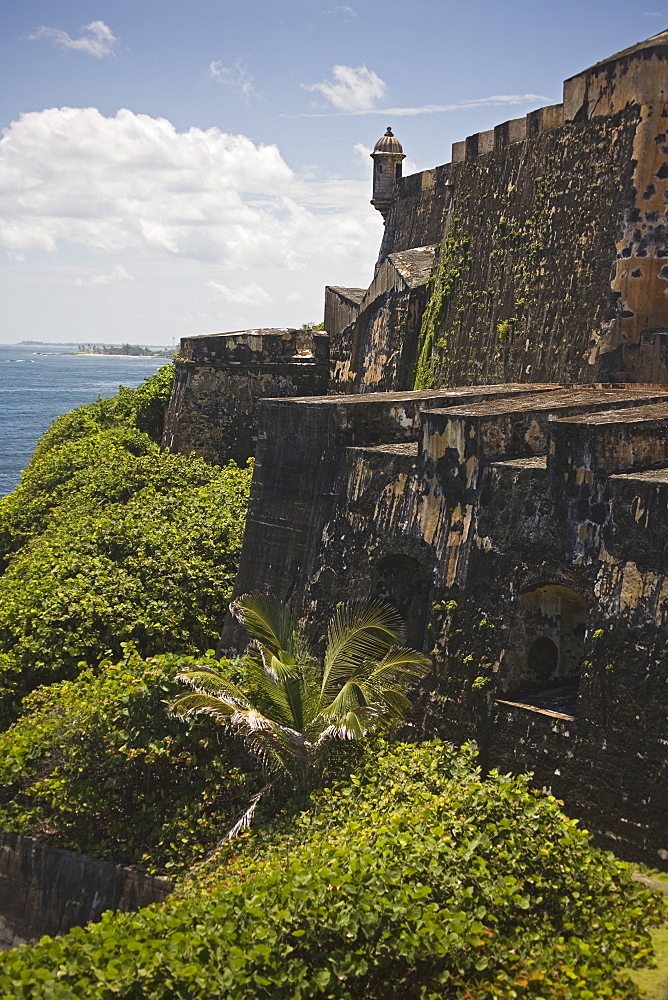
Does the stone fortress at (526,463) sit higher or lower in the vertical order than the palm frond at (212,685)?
higher

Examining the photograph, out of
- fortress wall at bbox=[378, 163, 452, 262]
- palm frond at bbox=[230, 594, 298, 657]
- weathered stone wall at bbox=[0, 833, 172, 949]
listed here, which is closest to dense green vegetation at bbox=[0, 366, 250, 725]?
palm frond at bbox=[230, 594, 298, 657]

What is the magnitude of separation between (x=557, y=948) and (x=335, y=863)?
1691 millimetres

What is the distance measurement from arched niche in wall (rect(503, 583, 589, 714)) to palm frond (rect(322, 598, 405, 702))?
53.7 inches

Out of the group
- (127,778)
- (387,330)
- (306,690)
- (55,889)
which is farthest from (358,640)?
(387,330)

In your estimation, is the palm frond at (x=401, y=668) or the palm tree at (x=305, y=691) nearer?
the palm tree at (x=305, y=691)

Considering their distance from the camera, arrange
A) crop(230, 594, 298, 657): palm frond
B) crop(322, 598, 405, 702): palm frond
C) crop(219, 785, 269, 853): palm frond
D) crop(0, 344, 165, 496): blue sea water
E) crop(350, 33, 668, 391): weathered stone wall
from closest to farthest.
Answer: crop(219, 785, 269, 853): palm frond
crop(322, 598, 405, 702): palm frond
crop(230, 594, 298, 657): palm frond
crop(350, 33, 668, 391): weathered stone wall
crop(0, 344, 165, 496): blue sea water

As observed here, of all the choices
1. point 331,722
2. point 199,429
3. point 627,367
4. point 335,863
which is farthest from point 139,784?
point 199,429

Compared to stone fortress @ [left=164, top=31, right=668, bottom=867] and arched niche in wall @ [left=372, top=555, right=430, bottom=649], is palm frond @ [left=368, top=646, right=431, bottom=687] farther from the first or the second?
arched niche in wall @ [left=372, top=555, right=430, bottom=649]

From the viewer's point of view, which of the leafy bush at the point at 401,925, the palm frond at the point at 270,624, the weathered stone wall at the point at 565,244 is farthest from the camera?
the weathered stone wall at the point at 565,244

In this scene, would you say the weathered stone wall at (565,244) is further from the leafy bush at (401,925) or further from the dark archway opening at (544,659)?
the leafy bush at (401,925)

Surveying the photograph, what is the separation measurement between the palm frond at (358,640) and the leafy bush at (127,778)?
118 centimetres

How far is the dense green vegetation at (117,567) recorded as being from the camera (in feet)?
47.0

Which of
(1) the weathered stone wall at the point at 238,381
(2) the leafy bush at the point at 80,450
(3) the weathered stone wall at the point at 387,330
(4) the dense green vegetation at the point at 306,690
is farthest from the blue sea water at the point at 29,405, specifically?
(4) the dense green vegetation at the point at 306,690

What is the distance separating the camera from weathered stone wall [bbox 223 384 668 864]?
947 cm
